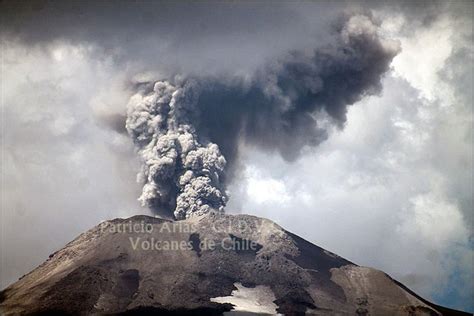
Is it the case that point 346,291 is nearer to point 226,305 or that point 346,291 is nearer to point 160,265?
point 226,305

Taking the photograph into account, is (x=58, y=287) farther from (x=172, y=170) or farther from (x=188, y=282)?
(x=172, y=170)

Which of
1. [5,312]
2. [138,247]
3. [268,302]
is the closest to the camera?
[5,312]

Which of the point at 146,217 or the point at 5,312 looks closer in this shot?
the point at 5,312

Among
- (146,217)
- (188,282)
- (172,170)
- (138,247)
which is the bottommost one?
(188,282)

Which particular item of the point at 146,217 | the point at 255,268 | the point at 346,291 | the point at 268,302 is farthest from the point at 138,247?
the point at 346,291

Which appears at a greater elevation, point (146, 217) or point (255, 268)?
point (146, 217)

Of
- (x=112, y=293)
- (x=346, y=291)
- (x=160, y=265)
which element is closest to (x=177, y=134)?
(x=160, y=265)

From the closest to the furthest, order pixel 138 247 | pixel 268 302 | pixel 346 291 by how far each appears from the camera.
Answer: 1. pixel 268 302
2. pixel 346 291
3. pixel 138 247
